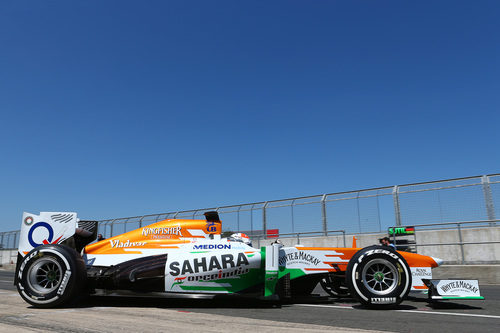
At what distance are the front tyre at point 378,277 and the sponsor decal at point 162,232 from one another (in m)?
2.81

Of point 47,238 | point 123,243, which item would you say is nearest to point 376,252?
point 123,243

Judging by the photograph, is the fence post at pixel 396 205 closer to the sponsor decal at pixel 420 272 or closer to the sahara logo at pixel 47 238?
the sponsor decal at pixel 420 272

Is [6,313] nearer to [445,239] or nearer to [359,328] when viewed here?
[359,328]

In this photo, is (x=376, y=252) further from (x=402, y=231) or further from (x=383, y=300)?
(x=402, y=231)

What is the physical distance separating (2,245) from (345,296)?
35.1 m

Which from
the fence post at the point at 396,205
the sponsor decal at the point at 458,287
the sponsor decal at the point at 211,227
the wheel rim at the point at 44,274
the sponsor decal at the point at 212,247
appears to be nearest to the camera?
the sponsor decal at the point at 458,287

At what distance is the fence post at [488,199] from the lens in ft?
39.5

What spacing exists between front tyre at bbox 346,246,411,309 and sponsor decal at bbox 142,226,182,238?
2.81 m

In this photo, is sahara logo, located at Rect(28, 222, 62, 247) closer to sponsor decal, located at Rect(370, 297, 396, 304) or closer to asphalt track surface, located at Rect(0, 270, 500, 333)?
asphalt track surface, located at Rect(0, 270, 500, 333)

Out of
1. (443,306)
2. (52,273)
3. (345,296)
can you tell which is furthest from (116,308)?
(443,306)

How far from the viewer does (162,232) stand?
20.1 ft

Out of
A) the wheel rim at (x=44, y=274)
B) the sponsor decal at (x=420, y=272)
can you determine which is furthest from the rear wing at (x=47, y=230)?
the sponsor decal at (x=420, y=272)

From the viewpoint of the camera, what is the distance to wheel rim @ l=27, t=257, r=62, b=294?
5.16 meters

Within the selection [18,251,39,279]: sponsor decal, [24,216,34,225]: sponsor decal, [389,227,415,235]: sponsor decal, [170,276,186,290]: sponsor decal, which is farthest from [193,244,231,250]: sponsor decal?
[389,227,415,235]: sponsor decal
